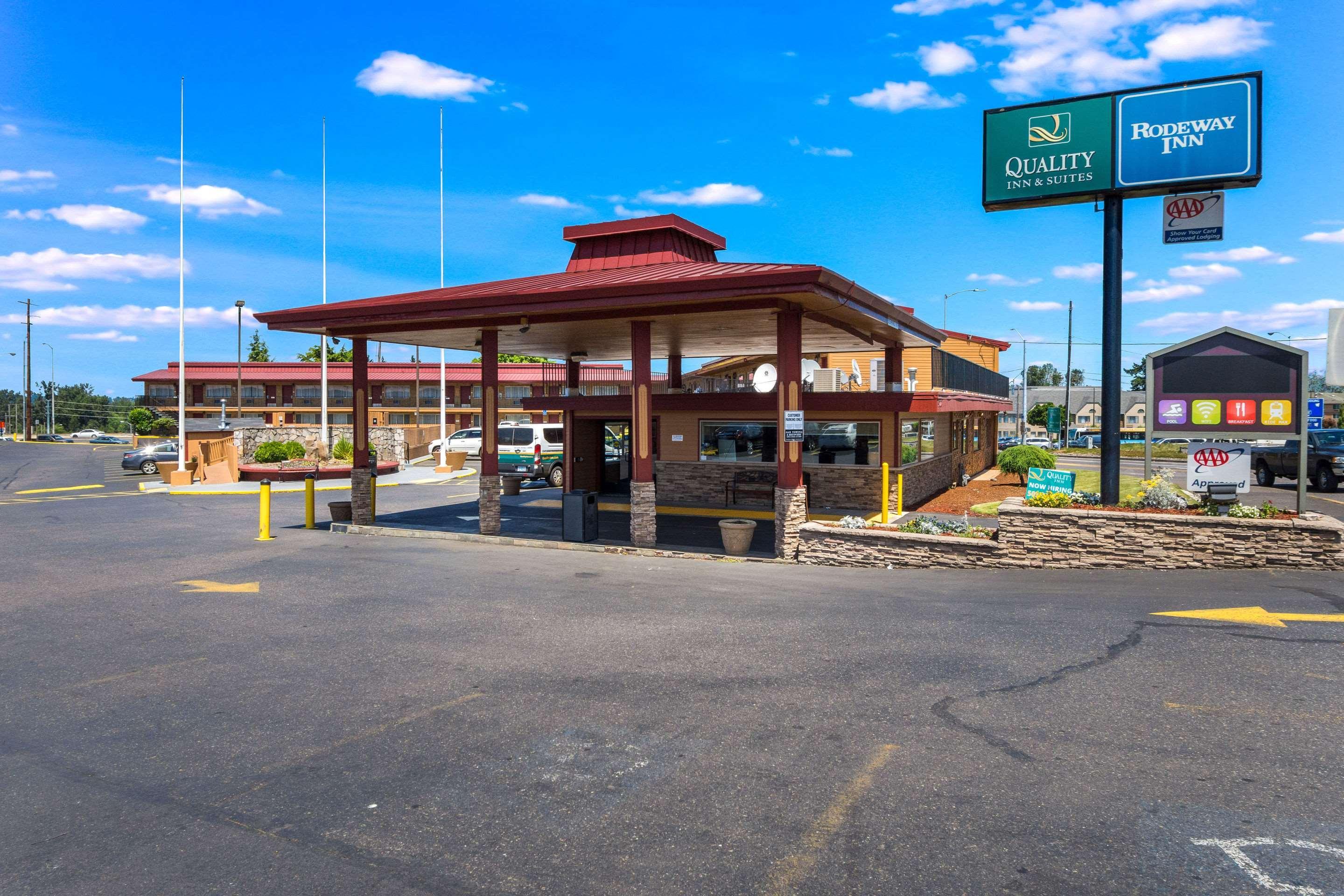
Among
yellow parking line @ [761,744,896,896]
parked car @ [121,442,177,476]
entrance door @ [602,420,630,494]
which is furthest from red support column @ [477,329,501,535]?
parked car @ [121,442,177,476]

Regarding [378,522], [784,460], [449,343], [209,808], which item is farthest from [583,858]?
[449,343]

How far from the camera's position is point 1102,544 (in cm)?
1343

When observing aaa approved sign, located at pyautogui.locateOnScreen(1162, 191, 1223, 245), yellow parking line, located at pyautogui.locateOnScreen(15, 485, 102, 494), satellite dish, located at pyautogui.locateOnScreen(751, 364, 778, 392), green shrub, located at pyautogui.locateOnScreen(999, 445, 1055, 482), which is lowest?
yellow parking line, located at pyautogui.locateOnScreen(15, 485, 102, 494)

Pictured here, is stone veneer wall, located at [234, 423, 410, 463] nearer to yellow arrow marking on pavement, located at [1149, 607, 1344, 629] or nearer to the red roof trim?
the red roof trim

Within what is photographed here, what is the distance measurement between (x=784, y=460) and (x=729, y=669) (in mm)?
7726

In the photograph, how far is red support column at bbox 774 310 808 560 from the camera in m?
15.6

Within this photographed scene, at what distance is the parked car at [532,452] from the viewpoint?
103 ft

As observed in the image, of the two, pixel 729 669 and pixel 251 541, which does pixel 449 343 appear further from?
pixel 729 669

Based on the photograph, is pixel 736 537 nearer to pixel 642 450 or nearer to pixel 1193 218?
pixel 642 450

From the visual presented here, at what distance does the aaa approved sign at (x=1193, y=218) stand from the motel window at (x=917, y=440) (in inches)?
336

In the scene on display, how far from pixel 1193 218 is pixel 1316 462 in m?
17.8

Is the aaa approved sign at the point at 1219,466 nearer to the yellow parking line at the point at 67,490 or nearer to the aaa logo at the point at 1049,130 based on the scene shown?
the aaa logo at the point at 1049,130

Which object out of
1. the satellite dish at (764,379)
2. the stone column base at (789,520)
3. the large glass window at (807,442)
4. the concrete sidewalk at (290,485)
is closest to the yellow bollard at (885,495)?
the large glass window at (807,442)

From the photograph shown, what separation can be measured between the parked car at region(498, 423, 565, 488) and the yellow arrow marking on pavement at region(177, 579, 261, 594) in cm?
1769
